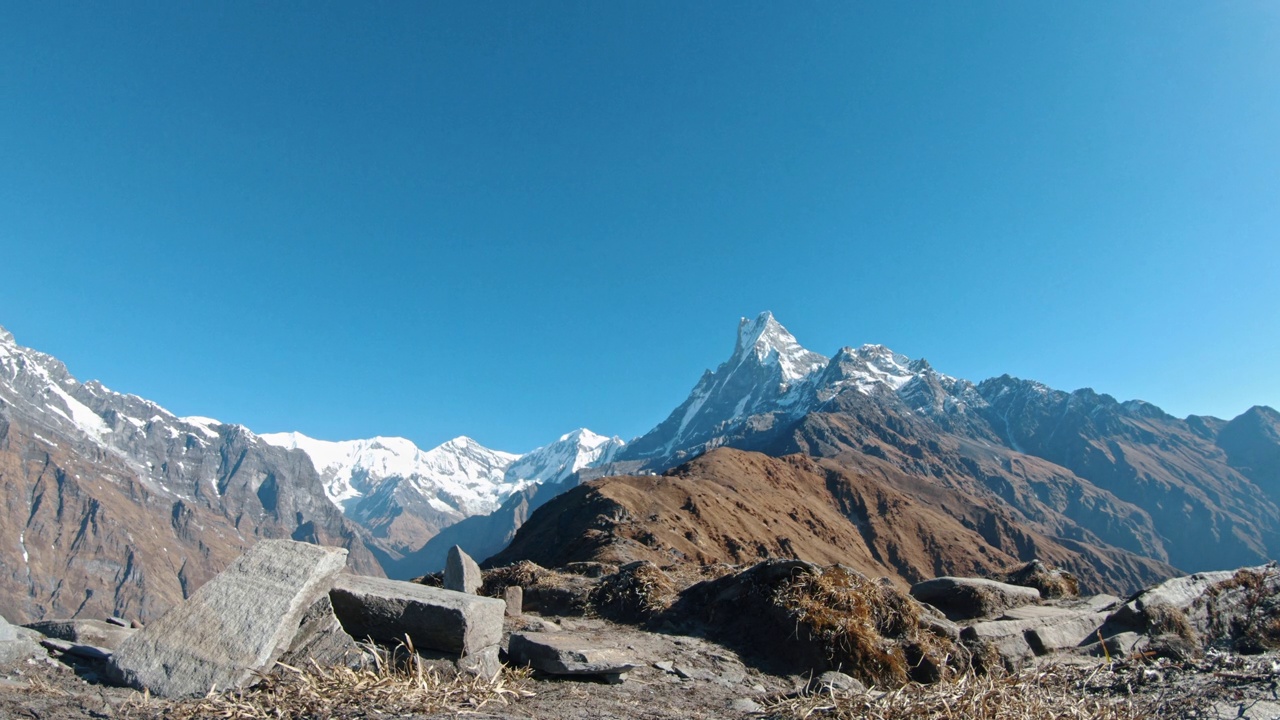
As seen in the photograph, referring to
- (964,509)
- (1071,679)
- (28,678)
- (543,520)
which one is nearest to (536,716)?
(28,678)

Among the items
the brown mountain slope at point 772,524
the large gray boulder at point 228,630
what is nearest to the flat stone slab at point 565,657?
the large gray boulder at point 228,630

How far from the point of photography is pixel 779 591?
338 inches

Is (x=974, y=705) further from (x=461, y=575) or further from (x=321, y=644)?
(x=461, y=575)

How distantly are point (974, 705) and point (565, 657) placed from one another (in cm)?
346

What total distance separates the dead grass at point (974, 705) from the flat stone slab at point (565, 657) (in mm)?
1824

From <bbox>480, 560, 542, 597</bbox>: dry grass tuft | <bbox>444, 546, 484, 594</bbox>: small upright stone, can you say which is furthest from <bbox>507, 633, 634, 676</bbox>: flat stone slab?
<bbox>480, 560, 542, 597</bbox>: dry grass tuft

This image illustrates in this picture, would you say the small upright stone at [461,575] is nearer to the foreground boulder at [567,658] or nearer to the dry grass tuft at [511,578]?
the dry grass tuft at [511,578]

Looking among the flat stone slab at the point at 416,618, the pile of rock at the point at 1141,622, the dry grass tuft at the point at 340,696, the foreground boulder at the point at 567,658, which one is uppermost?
the pile of rock at the point at 1141,622

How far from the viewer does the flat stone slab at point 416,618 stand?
19.1 ft

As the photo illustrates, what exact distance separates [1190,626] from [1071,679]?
473 cm

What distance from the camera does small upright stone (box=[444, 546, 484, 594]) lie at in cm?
1121

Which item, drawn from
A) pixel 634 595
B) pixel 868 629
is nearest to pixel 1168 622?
pixel 868 629

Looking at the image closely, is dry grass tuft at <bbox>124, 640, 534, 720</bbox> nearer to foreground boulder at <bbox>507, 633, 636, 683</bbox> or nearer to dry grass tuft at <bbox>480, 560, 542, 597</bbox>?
foreground boulder at <bbox>507, 633, 636, 683</bbox>

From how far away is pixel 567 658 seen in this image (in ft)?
20.3
